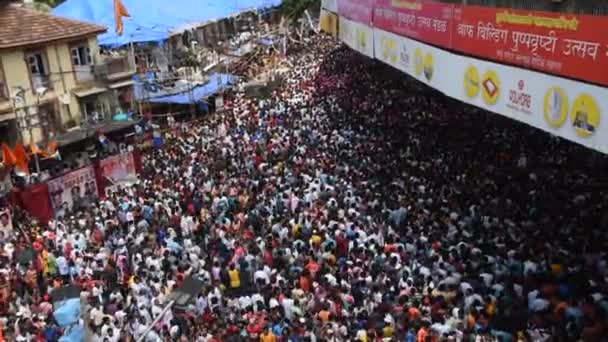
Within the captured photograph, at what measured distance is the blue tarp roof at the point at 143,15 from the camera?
3216 centimetres

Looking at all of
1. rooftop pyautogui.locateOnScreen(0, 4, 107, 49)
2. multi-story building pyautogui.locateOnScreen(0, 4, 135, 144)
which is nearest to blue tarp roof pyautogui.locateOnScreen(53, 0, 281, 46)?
multi-story building pyautogui.locateOnScreen(0, 4, 135, 144)


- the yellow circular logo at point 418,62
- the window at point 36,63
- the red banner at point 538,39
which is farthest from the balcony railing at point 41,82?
the red banner at point 538,39

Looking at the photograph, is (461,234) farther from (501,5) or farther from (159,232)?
(159,232)

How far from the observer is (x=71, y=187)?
17.3 m

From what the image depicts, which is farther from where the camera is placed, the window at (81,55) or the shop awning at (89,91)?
the window at (81,55)

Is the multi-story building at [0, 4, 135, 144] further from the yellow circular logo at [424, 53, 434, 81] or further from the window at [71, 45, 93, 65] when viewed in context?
the yellow circular logo at [424, 53, 434, 81]

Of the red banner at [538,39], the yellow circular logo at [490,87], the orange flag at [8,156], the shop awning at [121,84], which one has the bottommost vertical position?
the shop awning at [121,84]

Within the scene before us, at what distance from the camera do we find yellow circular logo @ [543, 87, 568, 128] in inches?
376

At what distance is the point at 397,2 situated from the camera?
1666cm

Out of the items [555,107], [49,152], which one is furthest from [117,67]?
[555,107]

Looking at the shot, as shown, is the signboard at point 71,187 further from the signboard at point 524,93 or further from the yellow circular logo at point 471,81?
the yellow circular logo at point 471,81

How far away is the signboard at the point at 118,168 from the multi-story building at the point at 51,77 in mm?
3508

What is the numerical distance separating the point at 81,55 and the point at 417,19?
40.6 feet

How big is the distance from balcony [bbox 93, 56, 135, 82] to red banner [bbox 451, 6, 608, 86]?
45.5 feet
